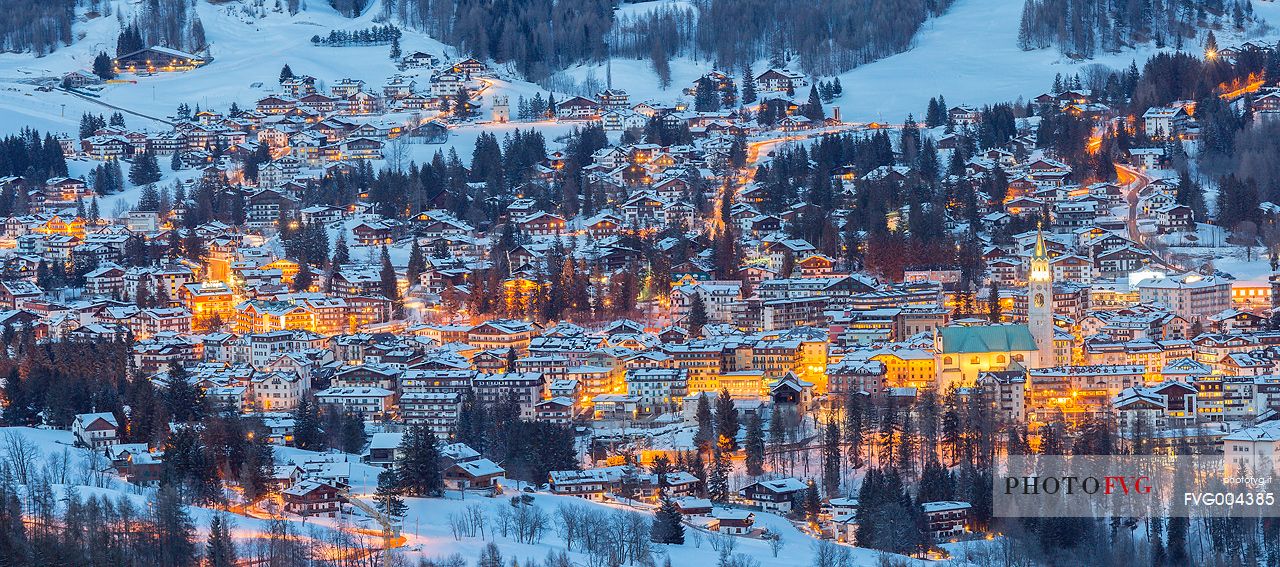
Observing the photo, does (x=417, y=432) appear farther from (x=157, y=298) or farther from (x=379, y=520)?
(x=157, y=298)

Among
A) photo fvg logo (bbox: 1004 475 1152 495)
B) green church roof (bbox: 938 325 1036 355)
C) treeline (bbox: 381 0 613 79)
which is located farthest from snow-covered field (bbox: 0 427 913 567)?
treeline (bbox: 381 0 613 79)

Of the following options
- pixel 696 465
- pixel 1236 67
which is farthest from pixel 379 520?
pixel 1236 67

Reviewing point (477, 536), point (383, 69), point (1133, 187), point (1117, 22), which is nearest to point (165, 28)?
point (383, 69)

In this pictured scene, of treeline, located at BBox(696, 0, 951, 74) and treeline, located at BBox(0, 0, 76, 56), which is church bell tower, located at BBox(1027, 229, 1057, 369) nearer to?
treeline, located at BBox(696, 0, 951, 74)

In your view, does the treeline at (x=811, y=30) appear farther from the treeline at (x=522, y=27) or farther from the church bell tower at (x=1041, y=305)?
the church bell tower at (x=1041, y=305)

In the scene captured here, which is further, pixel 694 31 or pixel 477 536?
pixel 694 31

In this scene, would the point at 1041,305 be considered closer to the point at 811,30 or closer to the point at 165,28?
the point at 811,30
